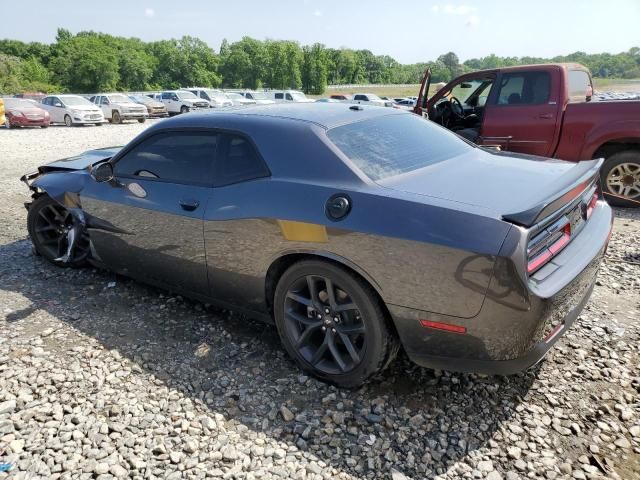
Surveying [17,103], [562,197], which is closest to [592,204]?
[562,197]

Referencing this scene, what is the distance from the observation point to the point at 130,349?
3.09 metres

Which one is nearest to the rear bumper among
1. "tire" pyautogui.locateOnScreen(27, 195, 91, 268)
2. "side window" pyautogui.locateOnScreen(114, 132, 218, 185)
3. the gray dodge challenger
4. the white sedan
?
the gray dodge challenger

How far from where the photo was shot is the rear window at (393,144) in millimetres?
2684

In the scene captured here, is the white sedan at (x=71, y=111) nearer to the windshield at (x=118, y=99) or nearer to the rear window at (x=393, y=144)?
the windshield at (x=118, y=99)

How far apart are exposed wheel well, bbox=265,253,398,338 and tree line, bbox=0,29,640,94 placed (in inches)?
2366

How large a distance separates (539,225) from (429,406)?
1126 mm

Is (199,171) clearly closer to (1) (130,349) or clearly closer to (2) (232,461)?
(1) (130,349)

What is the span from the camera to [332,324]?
2.61 metres

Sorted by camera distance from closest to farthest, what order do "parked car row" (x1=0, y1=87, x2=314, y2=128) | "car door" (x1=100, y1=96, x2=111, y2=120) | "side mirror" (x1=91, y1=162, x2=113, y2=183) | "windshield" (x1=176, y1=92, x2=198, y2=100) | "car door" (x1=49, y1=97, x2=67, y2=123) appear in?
"side mirror" (x1=91, y1=162, x2=113, y2=183), "parked car row" (x1=0, y1=87, x2=314, y2=128), "car door" (x1=49, y1=97, x2=67, y2=123), "car door" (x1=100, y1=96, x2=111, y2=120), "windshield" (x1=176, y1=92, x2=198, y2=100)

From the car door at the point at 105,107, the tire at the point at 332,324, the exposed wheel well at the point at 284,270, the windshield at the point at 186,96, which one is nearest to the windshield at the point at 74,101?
the car door at the point at 105,107

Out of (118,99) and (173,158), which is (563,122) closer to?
(173,158)

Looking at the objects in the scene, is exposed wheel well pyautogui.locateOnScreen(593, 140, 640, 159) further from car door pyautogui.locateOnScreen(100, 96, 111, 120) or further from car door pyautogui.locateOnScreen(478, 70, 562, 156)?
car door pyautogui.locateOnScreen(100, 96, 111, 120)

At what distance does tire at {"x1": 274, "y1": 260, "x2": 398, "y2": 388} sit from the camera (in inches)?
96.0

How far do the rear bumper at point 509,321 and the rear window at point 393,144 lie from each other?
0.86m
